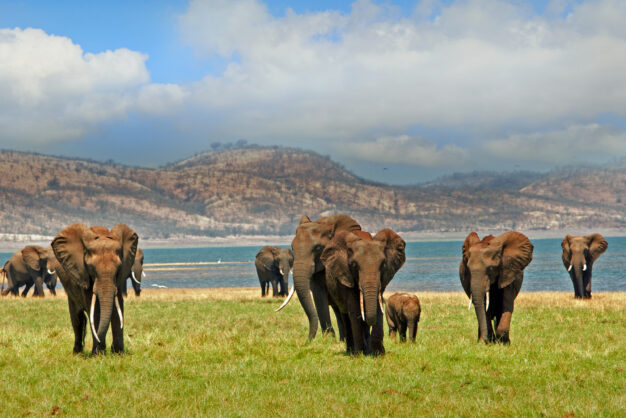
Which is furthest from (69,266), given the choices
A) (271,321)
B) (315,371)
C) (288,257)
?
(288,257)

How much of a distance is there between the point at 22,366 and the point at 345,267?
20.0 ft

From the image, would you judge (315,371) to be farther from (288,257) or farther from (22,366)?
(288,257)

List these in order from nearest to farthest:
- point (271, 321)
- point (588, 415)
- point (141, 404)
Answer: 1. point (588, 415)
2. point (141, 404)
3. point (271, 321)

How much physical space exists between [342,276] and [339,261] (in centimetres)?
28

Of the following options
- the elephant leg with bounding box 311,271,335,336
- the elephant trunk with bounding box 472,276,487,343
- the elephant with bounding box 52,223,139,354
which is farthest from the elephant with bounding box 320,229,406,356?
the elephant with bounding box 52,223,139,354

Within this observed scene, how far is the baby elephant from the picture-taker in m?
17.5

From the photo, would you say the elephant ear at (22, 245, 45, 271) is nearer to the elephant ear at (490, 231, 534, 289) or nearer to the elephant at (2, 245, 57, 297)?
the elephant at (2, 245, 57, 297)

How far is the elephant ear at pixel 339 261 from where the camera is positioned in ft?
43.3

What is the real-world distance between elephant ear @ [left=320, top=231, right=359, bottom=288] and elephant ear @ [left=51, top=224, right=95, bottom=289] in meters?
4.52

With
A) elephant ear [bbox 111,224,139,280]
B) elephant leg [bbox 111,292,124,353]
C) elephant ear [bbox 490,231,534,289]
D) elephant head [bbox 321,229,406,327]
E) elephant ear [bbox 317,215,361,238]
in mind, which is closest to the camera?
elephant head [bbox 321,229,406,327]

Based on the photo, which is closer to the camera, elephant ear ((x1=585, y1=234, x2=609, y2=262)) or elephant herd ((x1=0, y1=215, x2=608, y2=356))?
elephant herd ((x1=0, y1=215, x2=608, y2=356))

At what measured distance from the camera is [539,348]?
621 inches

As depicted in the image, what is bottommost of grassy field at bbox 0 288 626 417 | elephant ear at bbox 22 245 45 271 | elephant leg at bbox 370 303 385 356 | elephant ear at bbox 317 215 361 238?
grassy field at bbox 0 288 626 417

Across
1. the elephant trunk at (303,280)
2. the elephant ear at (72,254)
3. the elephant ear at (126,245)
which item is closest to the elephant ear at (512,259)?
the elephant trunk at (303,280)
